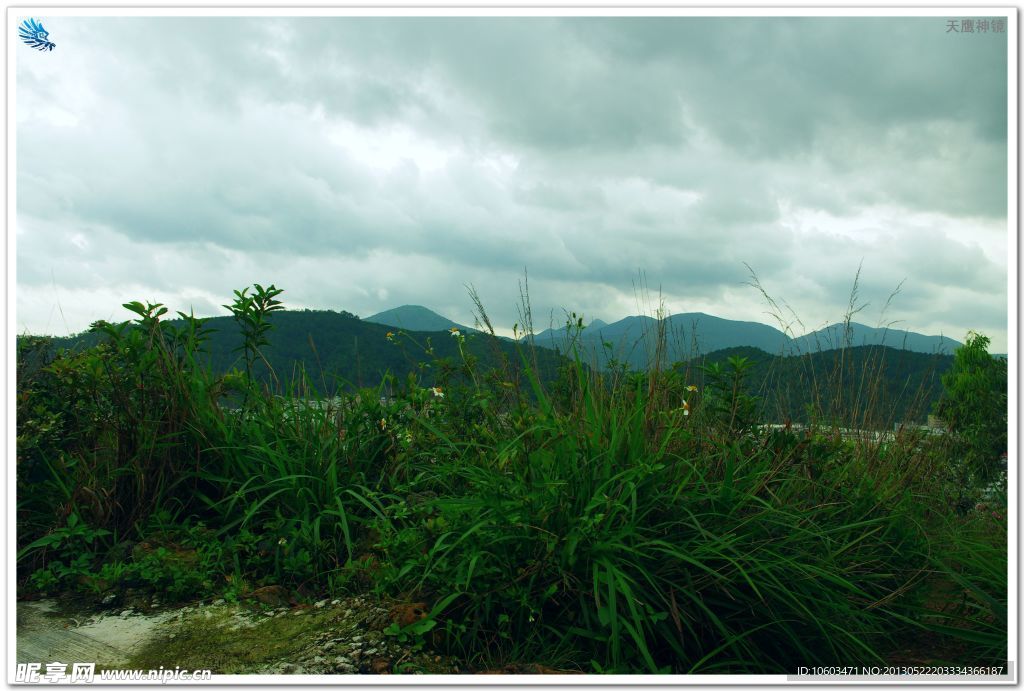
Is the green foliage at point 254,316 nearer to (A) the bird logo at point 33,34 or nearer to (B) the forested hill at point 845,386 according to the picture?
(A) the bird logo at point 33,34

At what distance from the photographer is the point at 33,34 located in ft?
9.30

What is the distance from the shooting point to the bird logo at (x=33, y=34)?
2830 mm

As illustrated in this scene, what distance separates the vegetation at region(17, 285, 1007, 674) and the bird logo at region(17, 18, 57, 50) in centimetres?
126

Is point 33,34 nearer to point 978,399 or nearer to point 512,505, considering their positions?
point 512,505

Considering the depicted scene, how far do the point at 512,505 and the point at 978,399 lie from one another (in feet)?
23.9

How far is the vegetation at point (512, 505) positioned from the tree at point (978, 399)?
3.11 meters

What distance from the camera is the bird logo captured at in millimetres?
2830

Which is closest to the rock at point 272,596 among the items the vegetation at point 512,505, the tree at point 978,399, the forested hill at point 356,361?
the vegetation at point 512,505

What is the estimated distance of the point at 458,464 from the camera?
9.58 ft

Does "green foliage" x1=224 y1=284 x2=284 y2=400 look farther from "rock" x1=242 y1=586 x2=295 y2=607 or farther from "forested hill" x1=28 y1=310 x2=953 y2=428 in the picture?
"rock" x1=242 y1=586 x2=295 y2=607

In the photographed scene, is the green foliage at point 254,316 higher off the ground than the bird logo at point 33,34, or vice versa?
the bird logo at point 33,34

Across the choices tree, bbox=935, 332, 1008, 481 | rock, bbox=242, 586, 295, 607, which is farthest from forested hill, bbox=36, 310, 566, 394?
tree, bbox=935, 332, 1008, 481
